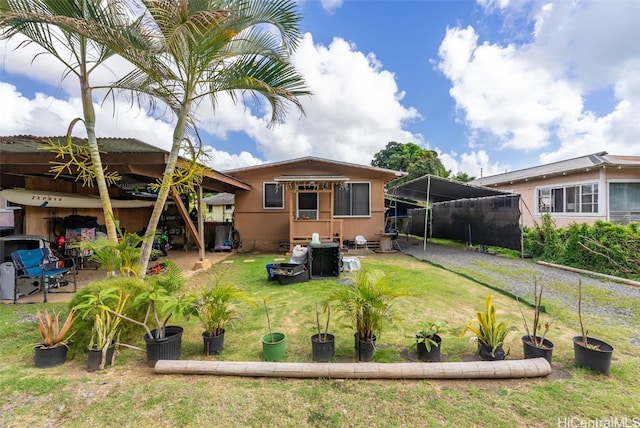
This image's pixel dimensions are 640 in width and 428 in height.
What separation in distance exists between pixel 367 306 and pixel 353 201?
25.8ft

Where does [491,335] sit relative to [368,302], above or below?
below

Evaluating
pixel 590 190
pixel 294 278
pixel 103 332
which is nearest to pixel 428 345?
pixel 103 332

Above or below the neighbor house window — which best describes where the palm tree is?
above

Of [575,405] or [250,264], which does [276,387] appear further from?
[250,264]

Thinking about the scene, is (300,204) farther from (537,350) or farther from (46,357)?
(537,350)

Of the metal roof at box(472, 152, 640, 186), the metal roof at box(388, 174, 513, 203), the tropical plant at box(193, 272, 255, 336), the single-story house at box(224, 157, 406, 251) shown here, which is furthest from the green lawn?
the metal roof at box(472, 152, 640, 186)

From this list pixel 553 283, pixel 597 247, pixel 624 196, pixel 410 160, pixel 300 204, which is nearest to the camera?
pixel 553 283

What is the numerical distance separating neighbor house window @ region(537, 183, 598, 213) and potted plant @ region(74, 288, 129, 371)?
13.1 m

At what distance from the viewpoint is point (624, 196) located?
8984 millimetres

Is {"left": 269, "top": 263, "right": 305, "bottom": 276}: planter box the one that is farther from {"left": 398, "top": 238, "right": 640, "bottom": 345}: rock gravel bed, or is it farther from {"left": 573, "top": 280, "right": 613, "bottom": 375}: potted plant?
{"left": 573, "top": 280, "right": 613, "bottom": 375}: potted plant

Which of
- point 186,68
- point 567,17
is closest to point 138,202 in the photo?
point 186,68

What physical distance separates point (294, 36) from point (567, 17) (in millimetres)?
7189

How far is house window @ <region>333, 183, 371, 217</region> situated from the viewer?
33.8 ft

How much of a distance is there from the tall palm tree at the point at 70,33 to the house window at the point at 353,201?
296 inches
